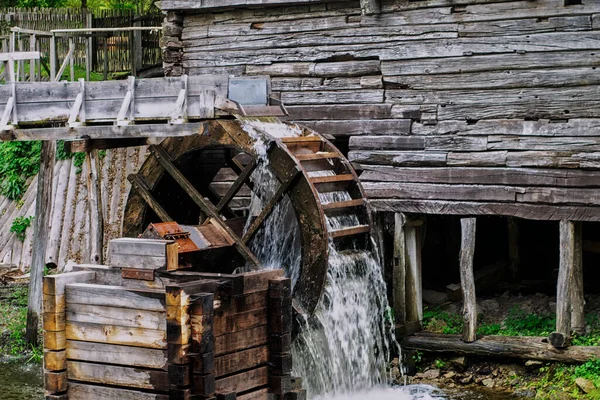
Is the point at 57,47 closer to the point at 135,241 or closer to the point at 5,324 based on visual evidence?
the point at 5,324

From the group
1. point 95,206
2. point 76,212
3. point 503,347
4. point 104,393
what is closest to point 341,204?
point 503,347

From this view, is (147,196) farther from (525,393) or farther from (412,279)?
(525,393)

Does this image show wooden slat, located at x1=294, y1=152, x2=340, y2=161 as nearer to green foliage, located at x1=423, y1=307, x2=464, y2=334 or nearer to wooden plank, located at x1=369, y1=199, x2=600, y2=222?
wooden plank, located at x1=369, y1=199, x2=600, y2=222

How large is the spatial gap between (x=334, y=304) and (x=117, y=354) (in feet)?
9.70

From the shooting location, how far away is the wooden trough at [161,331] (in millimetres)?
7887

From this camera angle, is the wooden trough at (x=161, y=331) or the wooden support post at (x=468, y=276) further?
the wooden support post at (x=468, y=276)

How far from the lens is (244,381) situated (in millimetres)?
8375

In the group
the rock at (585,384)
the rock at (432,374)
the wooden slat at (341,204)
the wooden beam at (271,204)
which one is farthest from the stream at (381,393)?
the wooden slat at (341,204)

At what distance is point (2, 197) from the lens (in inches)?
627

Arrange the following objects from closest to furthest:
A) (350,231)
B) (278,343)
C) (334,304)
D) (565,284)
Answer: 1. (278,343)
2. (334,304)
3. (350,231)
4. (565,284)

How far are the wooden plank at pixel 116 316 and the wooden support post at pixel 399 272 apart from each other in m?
4.37

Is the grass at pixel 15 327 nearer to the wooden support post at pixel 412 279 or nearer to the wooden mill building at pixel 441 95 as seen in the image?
the wooden mill building at pixel 441 95

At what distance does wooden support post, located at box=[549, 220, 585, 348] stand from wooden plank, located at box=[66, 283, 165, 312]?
15.1 feet

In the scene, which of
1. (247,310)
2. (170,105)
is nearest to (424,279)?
(170,105)
